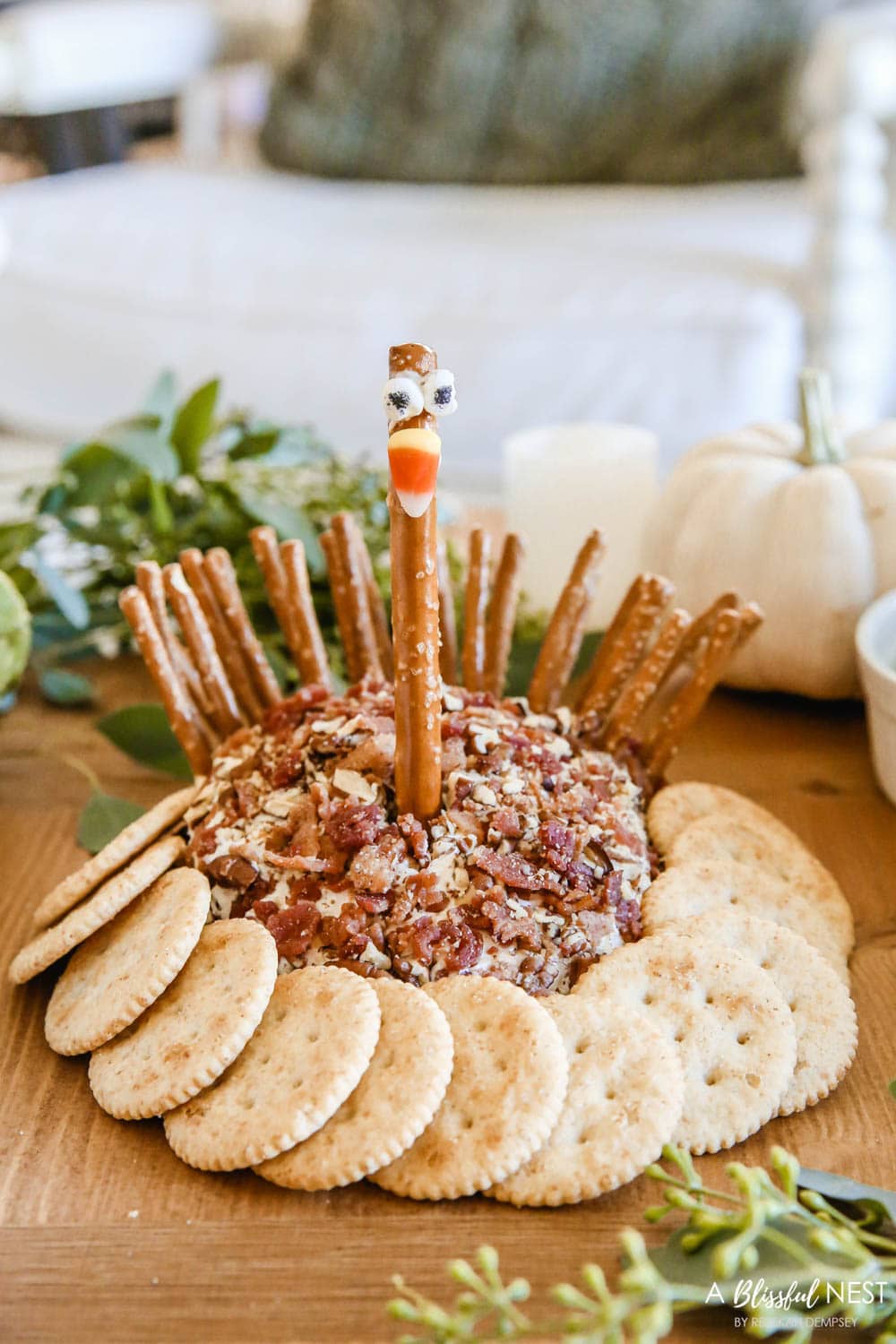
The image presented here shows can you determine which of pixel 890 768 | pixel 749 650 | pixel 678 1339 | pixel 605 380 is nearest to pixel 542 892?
pixel 678 1339

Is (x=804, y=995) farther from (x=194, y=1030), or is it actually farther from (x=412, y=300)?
(x=412, y=300)

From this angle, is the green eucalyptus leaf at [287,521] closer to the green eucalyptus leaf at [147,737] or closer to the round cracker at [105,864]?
the green eucalyptus leaf at [147,737]

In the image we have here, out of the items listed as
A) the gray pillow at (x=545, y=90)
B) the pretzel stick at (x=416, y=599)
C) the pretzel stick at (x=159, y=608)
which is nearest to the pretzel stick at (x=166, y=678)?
the pretzel stick at (x=159, y=608)

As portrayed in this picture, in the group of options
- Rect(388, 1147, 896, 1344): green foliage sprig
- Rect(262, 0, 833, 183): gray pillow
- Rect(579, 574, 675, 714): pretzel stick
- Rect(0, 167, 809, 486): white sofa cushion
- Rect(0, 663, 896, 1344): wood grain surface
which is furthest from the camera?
Rect(262, 0, 833, 183): gray pillow

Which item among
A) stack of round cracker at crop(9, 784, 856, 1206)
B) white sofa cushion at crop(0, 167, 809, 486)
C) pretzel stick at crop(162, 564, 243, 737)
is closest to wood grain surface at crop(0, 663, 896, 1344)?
stack of round cracker at crop(9, 784, 856, 1206)

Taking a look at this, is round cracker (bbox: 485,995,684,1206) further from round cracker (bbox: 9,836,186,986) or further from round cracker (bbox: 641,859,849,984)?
round cracker (bbox: 9,836,186,986)
